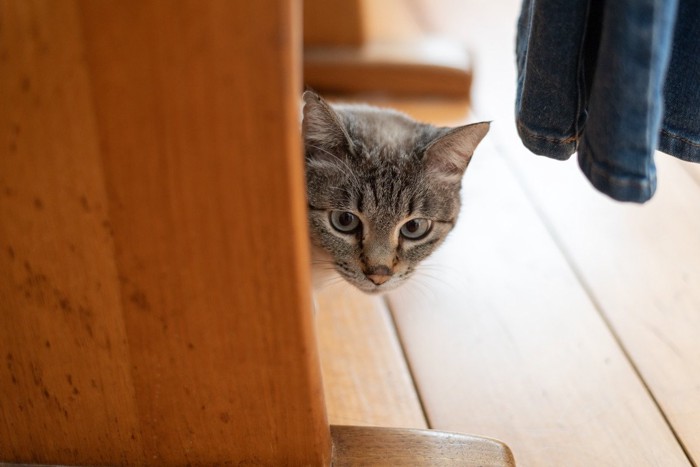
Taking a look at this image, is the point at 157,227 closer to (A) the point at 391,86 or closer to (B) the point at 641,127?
(B) the point at 641,127

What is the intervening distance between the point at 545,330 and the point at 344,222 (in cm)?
45

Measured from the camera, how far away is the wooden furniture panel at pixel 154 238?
18.4 inches

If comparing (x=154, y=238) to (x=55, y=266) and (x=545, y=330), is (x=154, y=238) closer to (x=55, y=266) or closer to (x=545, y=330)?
(x=55, y=266)

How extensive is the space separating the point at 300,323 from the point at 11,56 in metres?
0.30

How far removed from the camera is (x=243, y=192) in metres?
0.52

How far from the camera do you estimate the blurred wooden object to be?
1.90 m

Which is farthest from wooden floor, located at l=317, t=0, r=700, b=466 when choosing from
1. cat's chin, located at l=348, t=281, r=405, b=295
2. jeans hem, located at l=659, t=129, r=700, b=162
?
jeans hem, located at l=659, t=129, r=700, b=162

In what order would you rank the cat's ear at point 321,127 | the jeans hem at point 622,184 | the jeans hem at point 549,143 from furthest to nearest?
the cat's ear at point 321,127 < the jeans hem at point 549,143 < the jeans hem at point 622,184

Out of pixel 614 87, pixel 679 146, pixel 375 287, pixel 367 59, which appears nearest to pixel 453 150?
pixel 375 287

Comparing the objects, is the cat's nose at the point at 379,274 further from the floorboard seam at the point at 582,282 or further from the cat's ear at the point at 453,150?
the floorboard seam at the point at 582,282

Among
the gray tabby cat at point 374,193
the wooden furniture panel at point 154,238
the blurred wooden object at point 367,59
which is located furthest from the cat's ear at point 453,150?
the blurred wooden object at point 367,59

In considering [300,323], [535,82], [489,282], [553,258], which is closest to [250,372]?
[300,323]

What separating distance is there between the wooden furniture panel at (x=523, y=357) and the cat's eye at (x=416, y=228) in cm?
23

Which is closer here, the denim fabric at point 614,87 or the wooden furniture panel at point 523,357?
the denim fabric at point 614,87
